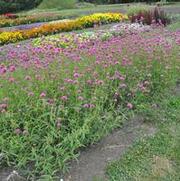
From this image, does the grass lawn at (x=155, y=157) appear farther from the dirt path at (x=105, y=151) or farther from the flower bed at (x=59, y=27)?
the flower bed at (x=59, y=27)

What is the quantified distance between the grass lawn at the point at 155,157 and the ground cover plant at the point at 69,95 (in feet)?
1.08

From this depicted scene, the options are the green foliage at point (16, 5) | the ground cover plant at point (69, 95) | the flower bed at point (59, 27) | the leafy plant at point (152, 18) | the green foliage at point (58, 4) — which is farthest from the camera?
the green foliage at point (16, 5)

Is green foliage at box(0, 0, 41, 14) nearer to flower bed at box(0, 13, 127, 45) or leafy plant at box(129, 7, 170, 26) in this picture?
flower bed at box(0, 13, 127, 45)

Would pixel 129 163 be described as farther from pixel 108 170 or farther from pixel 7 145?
pixel 7 145

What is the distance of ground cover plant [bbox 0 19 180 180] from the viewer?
4094 mm

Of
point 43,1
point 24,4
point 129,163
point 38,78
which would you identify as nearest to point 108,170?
point 129,163

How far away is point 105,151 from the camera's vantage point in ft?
15.0

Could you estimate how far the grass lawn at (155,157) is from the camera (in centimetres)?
414

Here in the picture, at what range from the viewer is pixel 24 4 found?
3083cm

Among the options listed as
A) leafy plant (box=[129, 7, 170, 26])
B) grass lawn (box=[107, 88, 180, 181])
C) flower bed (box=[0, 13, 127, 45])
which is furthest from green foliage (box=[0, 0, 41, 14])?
grass lawn (box=[107, 88, 180, 181])

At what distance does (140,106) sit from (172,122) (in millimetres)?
413

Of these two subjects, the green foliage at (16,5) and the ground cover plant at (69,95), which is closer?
the ground cover plant at (69,95)

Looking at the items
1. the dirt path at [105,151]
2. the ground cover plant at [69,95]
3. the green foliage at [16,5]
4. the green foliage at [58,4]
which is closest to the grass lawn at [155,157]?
the dirt path at [105,151]

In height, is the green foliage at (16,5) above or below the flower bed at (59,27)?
below
